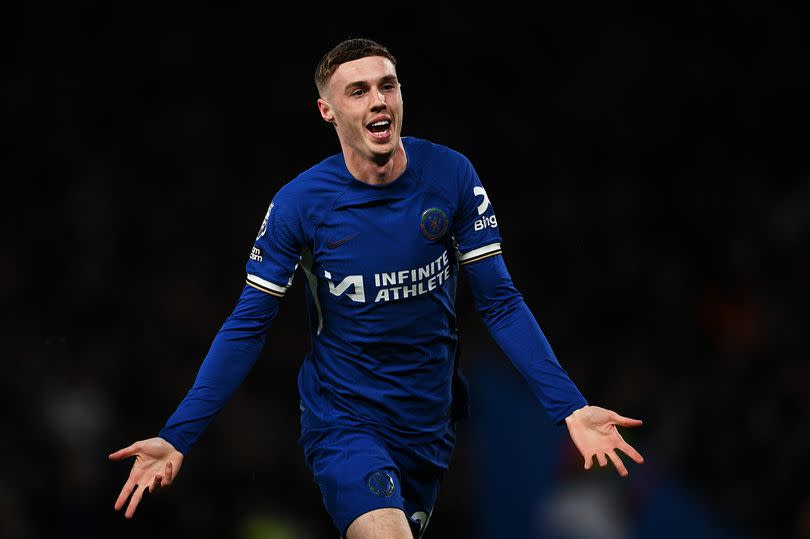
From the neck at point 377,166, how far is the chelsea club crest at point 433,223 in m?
0.17

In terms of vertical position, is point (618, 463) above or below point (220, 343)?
below

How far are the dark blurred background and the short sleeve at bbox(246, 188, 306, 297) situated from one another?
3.50 m

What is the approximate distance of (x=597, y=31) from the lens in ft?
35.0

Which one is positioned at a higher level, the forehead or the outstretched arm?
the forehead

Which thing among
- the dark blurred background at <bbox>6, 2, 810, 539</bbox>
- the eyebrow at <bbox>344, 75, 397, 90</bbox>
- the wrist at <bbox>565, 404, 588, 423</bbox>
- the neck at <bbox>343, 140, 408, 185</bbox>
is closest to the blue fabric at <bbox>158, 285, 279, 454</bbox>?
the neck at <bbox>343, 140, 408, 185</bbox>

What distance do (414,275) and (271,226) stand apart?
52 centimetres

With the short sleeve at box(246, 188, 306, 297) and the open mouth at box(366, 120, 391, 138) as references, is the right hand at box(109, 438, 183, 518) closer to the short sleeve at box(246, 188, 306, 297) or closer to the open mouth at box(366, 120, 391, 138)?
the short sleeve at box(246, 188, 306, 297)

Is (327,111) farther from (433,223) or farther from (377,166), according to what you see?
(433,223)

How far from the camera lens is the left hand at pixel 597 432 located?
3.90 m

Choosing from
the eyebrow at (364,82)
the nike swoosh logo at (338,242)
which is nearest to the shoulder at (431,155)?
the eyebrow at (364,82)

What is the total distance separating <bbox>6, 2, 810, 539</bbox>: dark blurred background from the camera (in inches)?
300

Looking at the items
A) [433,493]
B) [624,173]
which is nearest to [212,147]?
[624,173]

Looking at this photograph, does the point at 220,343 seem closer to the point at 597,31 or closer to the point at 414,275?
the point at 414,275

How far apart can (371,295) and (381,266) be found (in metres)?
0.11
